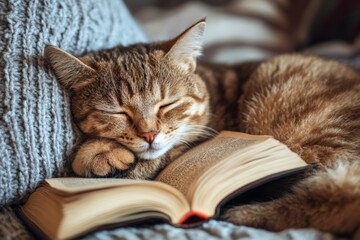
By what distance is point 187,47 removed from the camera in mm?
1186

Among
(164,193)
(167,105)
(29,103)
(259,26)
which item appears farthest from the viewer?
(259,26)

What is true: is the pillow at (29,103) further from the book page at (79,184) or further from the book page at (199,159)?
the book page at (199,159)

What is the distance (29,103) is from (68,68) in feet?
0.46

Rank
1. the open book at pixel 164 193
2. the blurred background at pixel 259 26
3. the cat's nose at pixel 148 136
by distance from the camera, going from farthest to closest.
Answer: the blurred background at pixel 259 26
the cat's nose at pixel 148 136
the open book at pixel 164 193

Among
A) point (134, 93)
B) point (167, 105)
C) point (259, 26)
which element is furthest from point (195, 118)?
point (259, 26)

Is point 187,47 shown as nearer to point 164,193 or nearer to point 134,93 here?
point 134,93

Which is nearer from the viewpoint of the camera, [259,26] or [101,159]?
[101,159]

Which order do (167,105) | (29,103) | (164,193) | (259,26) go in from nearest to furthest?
(164,193)
(29,103)
(167,105)
(259,26)

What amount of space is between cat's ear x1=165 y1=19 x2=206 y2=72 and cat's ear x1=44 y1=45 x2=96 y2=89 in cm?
24

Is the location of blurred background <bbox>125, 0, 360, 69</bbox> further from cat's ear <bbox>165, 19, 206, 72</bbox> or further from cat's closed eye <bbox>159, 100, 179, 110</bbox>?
cat's closed eye <bbox>159, 100, 179, 110</bbox>

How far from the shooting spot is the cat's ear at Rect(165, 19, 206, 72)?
3.71ft

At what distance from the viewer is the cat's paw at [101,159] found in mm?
1035

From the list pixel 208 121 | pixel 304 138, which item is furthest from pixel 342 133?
pixel 208 121

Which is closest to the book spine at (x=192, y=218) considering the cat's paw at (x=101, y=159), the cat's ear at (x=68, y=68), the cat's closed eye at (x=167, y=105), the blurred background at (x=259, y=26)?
the cat's paw at (x=101, y=159)
